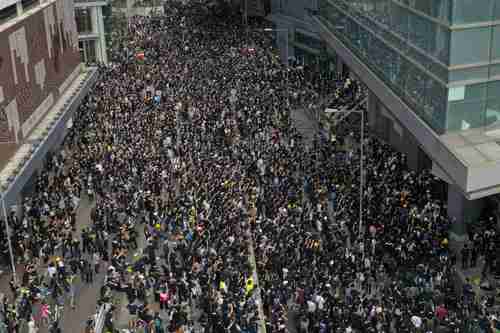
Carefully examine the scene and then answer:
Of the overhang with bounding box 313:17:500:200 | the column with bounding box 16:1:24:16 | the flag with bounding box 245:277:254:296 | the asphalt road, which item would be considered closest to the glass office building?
the overhang with bounding box 313:17:500:200

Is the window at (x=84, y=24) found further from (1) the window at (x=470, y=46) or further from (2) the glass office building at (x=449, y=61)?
(1) the window at (x=470, y=46)

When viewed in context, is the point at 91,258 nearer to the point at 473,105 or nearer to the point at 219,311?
the point at 219,311

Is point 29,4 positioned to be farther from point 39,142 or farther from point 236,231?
point 236,231

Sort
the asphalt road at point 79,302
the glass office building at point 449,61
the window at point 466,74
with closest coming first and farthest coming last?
the glass office building at point 449,61 → the window at point 466,74 → the asphalt road at point 79,302

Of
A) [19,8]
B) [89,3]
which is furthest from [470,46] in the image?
[89,3]

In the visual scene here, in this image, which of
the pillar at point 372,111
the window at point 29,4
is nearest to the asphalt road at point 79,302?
the window at point 29,4

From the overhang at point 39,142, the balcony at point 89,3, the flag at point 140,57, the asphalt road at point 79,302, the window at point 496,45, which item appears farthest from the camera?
the flag at point 140,57
